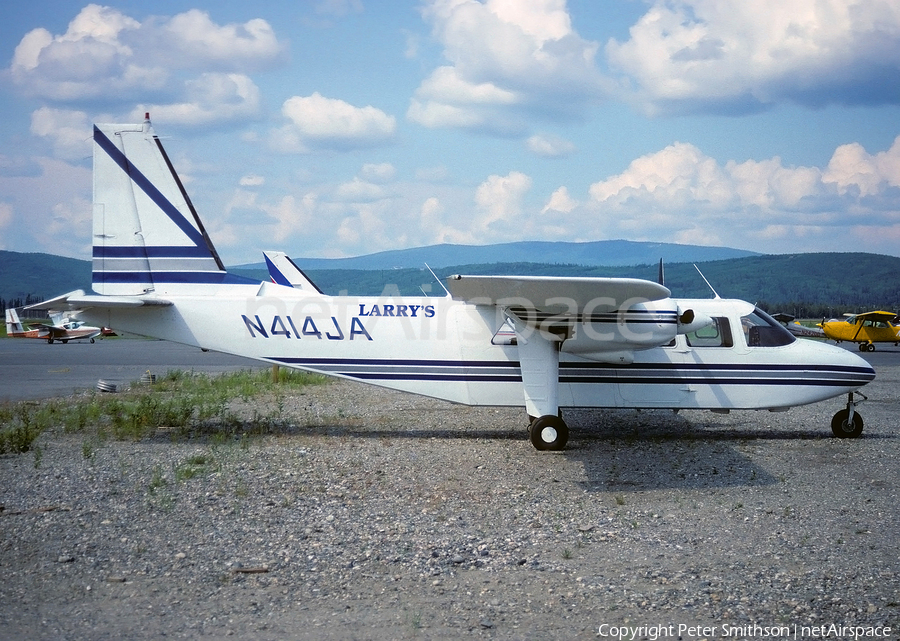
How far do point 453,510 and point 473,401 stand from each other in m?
4.06

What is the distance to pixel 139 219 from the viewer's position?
11.4m

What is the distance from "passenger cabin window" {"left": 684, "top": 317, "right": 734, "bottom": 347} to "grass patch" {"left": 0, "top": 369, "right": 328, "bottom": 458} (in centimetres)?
637

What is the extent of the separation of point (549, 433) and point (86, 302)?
20.6ft

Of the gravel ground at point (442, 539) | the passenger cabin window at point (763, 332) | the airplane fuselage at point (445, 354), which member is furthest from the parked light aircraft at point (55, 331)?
the passenger cabin window at point (763, 332)

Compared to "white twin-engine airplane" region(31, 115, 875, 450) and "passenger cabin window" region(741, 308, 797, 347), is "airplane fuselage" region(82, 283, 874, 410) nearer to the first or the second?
"white twin-engine airplane" region(31, 115, 875, 450)

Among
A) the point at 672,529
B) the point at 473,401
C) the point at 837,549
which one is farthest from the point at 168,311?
the point at 837,549

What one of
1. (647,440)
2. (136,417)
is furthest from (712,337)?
(136,417)

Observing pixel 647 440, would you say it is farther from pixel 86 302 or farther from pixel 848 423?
pixel 86 302

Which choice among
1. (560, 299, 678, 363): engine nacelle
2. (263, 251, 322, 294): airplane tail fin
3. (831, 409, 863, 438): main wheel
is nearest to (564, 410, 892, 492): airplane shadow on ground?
(831, 409, 863, 438): main wheel

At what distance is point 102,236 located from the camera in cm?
1139

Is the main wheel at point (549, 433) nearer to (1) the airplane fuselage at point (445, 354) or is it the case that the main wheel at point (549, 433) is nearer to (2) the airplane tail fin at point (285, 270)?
(1) the airplane fuselage at point (445, 354)

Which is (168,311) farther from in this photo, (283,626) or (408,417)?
(283,626)

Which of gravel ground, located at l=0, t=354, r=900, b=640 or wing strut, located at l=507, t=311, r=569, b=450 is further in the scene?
wing strut, located at l=507, t=311, r=569, b=450

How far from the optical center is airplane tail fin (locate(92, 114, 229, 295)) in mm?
11266
